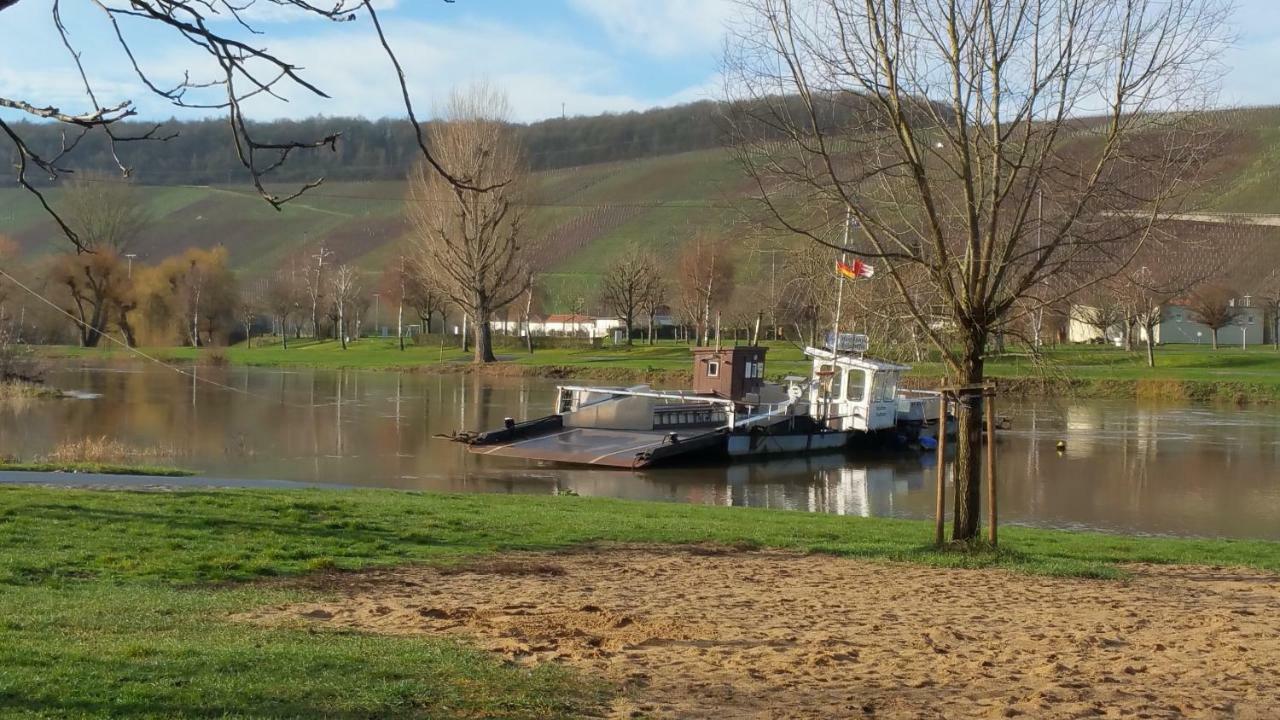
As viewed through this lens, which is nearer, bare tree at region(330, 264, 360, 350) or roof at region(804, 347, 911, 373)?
Result: roof at region(804, 347, 911, 373)

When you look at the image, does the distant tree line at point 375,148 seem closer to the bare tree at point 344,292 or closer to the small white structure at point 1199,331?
the bare tree at point 344,292

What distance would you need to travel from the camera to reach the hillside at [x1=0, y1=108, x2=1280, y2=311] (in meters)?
136

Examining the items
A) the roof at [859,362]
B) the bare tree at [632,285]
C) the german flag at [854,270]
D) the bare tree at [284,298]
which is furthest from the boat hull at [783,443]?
the bare tree at [284,298]

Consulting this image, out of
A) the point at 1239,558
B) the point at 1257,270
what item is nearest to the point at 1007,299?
the point at 1239,558

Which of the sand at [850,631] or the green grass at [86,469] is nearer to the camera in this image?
the sand at [850,631]

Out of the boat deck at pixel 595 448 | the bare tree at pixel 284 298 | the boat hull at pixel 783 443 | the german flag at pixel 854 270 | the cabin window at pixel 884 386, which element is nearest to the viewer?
the boat deck at pixel 595 448

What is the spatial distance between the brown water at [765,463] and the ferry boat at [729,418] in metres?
0.91

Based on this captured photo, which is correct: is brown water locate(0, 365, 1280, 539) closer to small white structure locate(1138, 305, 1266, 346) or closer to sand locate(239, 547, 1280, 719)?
sand locate(239, 547, 1280, 719)

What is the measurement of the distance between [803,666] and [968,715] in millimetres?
1331

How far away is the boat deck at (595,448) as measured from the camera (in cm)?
3297

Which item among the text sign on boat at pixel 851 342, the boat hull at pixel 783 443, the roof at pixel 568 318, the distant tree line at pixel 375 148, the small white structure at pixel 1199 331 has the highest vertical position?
the distant tree line at pixel 375 148

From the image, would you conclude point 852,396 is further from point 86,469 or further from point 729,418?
point 86,469

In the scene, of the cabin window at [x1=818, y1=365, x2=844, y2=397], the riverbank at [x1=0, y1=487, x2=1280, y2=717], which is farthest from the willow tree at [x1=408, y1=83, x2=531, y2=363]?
the riverbank at [x1=0, y1=487, x2=1280, y2=717]

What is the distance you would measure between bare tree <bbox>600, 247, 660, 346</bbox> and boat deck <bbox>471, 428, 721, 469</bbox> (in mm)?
60159
